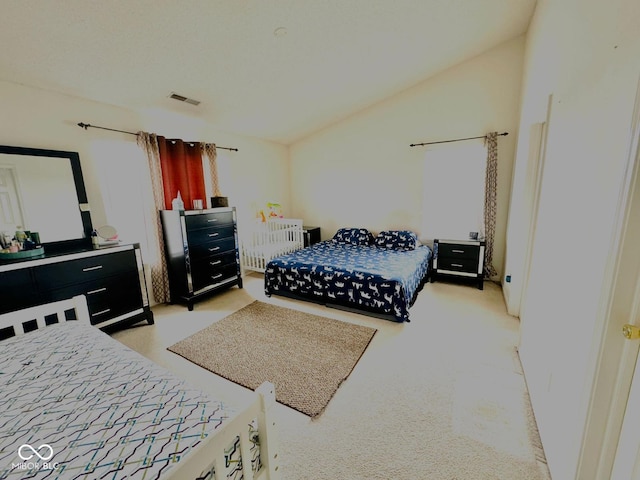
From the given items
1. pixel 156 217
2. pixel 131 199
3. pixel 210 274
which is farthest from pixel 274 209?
pixel 131 199

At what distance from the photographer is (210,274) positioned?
3.32 m

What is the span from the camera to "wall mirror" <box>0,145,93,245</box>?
221 cm

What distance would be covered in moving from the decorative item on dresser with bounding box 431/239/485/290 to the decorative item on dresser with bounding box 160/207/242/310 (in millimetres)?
2790

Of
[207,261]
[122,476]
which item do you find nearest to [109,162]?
[207,261]

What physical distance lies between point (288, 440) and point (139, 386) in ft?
2.71

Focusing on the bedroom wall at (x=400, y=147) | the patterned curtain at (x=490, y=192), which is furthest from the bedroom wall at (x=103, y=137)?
the patterned curtain at (x=490, y=192)

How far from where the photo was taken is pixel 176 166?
10.9 ft

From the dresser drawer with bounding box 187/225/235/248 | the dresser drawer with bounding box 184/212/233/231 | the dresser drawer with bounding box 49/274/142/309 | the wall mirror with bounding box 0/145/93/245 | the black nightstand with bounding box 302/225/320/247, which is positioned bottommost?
the dresser drawer with bounding box 49/274/142/309

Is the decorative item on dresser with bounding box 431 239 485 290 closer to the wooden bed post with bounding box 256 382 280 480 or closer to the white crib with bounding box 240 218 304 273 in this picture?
the white crib with bounding box 240 218 304 273

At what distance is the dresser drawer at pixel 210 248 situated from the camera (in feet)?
10.2

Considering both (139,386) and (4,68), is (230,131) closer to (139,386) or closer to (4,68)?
(4,68)

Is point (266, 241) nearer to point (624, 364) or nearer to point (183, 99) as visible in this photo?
point (183, 99)

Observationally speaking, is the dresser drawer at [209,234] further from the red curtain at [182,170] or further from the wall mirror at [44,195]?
the wall mirror at [44,195]

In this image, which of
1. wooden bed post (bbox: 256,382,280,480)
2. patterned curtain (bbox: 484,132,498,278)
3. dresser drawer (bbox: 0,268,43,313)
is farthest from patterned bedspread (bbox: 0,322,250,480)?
patterned curtain (bbox: 484,132,498,278)
